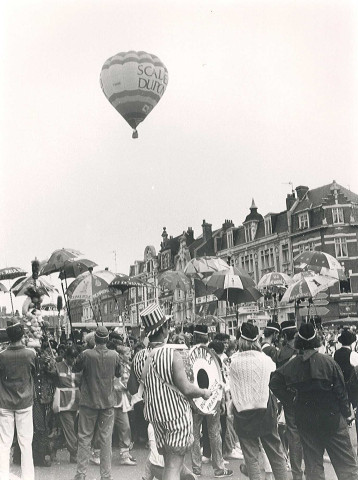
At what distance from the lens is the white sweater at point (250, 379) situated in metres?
6.54

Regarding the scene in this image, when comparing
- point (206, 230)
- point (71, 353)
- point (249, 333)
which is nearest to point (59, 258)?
point (71, 353)

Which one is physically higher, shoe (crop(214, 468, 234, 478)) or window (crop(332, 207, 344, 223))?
window (crop(332, 207, 344, 223))

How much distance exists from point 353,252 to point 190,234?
94.2ft

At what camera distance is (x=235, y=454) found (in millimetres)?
9289

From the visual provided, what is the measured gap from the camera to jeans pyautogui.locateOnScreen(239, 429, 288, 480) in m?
6.41

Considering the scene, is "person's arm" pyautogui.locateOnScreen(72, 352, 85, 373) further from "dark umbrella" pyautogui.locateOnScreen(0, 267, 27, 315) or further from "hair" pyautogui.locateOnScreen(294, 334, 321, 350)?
"dark umbrella" pyautogui.locateOnScreen(0, 267, 27, 315)

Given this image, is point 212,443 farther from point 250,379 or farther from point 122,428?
point 250,379

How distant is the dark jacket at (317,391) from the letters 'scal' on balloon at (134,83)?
11.9 meters

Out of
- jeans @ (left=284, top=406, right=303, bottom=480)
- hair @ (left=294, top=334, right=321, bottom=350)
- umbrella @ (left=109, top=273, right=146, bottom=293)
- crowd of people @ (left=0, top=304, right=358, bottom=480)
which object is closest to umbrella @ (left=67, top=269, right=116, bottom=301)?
umbrella @ (left=109, top=273, right=146, bottom=293)

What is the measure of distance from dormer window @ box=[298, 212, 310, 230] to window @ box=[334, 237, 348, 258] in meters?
3.11

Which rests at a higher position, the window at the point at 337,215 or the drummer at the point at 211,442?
the window at the point at 337,215

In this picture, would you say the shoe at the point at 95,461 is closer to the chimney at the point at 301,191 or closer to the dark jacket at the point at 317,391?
the dark jacket at the point at 317,391

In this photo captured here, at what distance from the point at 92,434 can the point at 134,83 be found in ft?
36.2

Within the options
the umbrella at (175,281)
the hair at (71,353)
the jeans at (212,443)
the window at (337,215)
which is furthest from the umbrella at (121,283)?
the window at (337,215)
